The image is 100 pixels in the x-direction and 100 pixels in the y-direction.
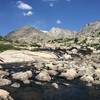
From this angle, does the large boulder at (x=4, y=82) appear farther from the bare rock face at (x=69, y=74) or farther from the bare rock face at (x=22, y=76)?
the bare rock face at (x=69, y=74)

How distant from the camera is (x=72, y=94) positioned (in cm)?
4431

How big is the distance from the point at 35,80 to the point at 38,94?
841 centimetres

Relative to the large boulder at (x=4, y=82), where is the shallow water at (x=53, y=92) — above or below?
below

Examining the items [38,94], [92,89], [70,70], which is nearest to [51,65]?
[70,70]

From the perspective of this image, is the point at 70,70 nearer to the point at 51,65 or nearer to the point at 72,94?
the point at 51,65

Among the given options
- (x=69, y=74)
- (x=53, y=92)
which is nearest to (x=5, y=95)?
(x=53, y=92)

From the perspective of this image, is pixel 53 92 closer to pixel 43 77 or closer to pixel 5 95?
pixel 5 95

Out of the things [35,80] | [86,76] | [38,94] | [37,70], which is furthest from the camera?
[37,70]

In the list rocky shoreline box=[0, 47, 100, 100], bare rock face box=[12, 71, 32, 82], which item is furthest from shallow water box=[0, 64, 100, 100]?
bare rock face box=[12, 71, 32, 82]

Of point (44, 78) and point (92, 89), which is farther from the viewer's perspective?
point (44, 78)

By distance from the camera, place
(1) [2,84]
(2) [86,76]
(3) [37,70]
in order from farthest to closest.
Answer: (3) [37,70]
(2) [86,76]
(1) [2,84]

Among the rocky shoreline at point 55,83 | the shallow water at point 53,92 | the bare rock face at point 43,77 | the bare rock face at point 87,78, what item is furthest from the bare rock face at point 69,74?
the shallow water at point 53,92

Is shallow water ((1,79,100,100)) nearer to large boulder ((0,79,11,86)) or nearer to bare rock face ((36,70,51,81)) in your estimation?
large boulder ((0,79,11,86))

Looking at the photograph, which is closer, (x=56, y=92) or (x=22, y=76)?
(x=56, y=92)
